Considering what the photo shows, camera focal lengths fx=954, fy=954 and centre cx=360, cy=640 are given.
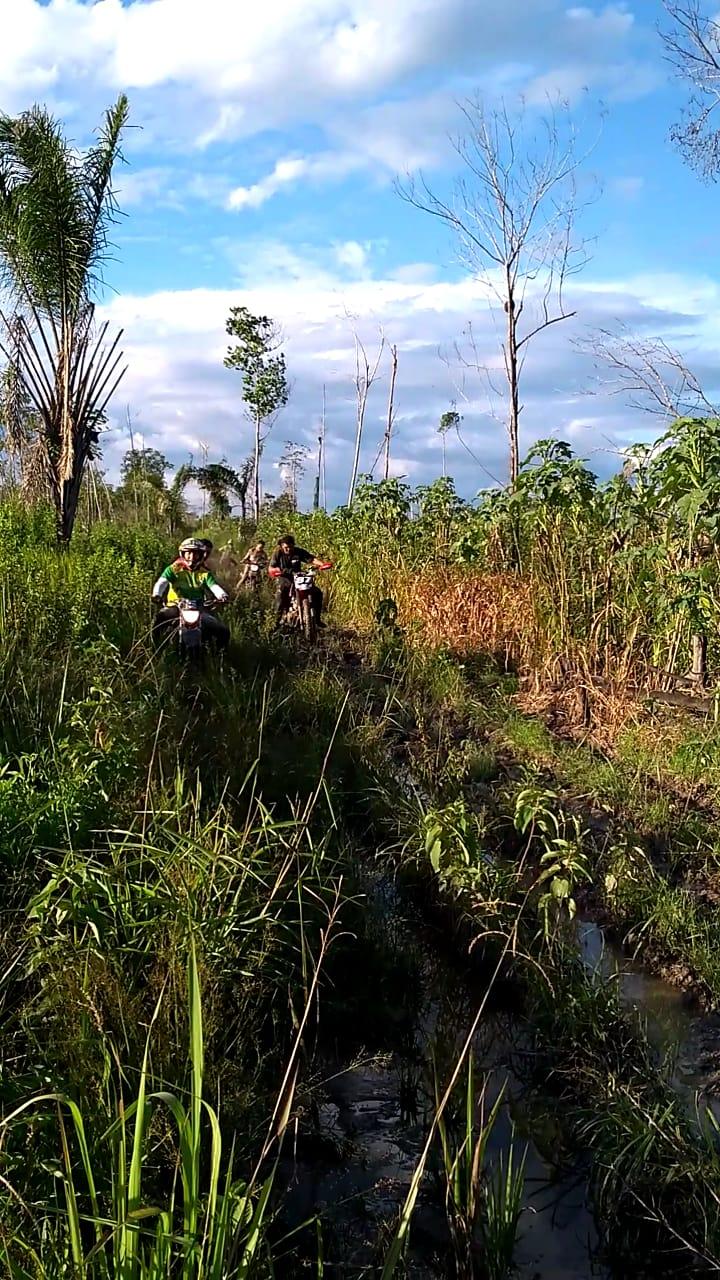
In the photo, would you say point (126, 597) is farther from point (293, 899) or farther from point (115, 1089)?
point (115, 1089)

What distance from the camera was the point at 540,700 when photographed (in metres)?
8.19

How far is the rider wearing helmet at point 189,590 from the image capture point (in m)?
7.75

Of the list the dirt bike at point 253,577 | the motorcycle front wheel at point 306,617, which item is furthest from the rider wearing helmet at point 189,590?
the dirt bike at point 253,577

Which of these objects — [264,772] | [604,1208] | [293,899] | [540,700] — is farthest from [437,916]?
[540,700]

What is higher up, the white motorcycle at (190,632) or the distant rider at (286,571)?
the distant rider at (286,571)

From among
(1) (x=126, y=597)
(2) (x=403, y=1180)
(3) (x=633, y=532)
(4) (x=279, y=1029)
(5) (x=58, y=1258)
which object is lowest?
(2) (x=403, y=1180)

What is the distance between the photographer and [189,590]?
791 cm

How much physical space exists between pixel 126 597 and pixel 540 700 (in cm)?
364

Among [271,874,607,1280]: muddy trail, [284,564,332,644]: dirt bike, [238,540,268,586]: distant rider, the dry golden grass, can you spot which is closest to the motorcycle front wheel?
[284,564,332,644]: dirt bike

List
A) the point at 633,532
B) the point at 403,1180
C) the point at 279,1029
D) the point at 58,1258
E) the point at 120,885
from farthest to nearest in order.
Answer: the point at 633,532 → the point at 279,1029 → the point at 120,885 → the point at 403,1180 → the point at 58,1258

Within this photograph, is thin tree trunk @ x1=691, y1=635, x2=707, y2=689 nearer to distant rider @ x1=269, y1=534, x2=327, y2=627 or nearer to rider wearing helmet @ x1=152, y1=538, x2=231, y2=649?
rider wearing helmet @ x1=152, y1=538, x2=231, y2=649

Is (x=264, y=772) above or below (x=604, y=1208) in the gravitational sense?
above

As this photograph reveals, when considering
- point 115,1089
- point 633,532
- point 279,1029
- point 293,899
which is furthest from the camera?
point 633,532

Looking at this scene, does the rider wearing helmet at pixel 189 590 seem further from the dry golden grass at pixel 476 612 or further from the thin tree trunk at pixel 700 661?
the thin tree trunk at pixel 700 661
